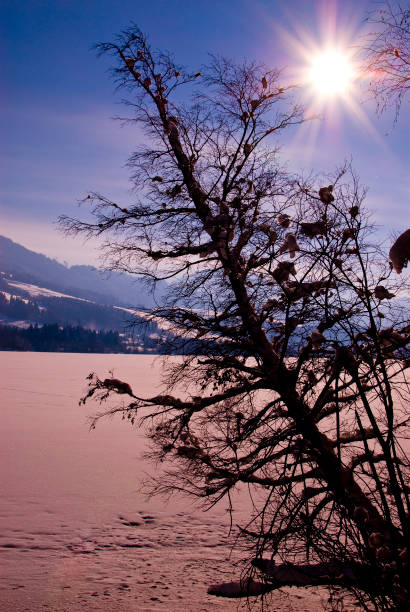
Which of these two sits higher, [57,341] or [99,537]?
[57,341]

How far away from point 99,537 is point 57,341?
11876 centimetres

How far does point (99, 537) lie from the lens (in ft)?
42.1

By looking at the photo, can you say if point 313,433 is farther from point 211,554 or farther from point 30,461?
point 30,461

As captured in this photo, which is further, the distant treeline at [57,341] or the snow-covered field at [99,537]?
the distant treeline at [57,341]

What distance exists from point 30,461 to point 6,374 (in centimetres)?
3346

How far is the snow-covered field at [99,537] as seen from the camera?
356 inches

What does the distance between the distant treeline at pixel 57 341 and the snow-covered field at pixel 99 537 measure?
100m

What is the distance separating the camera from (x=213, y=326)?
19.4 ft

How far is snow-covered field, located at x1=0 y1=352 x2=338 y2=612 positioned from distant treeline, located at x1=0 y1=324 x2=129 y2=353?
100m

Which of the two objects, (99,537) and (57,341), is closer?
(99,537)

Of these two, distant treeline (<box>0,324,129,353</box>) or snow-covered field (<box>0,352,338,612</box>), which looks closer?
snow-covered field (<box>0,352,338,612</box>)

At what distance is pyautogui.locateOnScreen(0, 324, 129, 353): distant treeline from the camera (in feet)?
387

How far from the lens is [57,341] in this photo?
12450cm

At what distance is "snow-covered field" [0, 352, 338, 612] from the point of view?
903 cm
